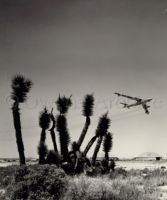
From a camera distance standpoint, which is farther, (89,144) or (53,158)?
(89,144)

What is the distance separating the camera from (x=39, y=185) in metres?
13.9

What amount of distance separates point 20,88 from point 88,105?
659 centimetres

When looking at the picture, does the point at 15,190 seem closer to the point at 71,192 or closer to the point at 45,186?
the point at 45,186

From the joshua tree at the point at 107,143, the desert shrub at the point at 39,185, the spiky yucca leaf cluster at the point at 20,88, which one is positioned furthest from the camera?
the joshua tree at the point at 107,143

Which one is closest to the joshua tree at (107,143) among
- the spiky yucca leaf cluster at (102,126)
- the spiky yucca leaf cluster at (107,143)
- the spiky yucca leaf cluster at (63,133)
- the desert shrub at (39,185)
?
the spiky yucca leaf cluster at (107,143)

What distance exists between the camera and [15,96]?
2627 centimetres

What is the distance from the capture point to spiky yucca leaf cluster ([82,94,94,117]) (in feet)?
99.9

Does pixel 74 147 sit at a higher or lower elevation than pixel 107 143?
lower

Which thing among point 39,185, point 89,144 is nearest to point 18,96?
point 89,144

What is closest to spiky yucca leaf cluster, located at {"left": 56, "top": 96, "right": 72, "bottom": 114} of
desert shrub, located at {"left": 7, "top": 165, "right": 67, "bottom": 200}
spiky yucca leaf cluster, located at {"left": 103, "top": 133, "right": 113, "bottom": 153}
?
spiky yucca leaf cluster, located at {"left": 103, "top": 133, "right": 113, "bottom": 153}

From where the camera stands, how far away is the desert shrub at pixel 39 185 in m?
13.4

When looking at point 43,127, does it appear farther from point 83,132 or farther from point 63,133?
point 83,132

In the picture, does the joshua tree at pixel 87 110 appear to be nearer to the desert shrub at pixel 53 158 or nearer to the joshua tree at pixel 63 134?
the joshua tree at pixel 63 134

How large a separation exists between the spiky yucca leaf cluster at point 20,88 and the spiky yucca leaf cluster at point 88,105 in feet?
18.8
